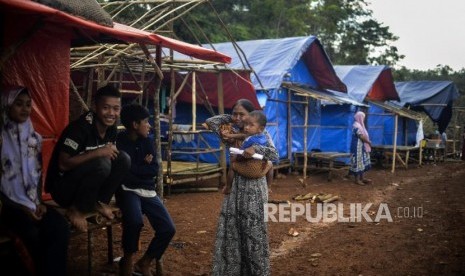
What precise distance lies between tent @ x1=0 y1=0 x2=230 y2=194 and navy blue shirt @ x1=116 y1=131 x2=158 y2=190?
96 cm

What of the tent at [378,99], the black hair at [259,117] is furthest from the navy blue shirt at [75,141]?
the tent at [378,99]

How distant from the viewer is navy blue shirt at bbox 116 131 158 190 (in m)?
3.90

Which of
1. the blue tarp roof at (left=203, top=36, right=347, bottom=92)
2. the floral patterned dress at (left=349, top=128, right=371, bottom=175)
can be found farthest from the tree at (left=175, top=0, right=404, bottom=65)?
the floral patterned dress at (left=349, top=128, right=371, bottom=175)

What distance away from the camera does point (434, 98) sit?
19766 millimetres

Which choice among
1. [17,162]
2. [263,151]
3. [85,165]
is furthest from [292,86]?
[17,162]

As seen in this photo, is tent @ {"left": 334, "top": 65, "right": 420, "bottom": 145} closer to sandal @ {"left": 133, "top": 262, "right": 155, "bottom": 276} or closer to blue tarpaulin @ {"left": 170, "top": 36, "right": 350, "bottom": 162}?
blue tarpaulin @ {"left": 170, "top": 36, "right": 350, "bottom": 162}

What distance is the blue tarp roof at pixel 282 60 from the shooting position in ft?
39.8

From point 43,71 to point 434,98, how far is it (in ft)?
63.6

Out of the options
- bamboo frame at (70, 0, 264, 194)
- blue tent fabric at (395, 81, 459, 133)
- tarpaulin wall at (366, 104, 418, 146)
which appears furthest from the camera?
blue tent fabric at (395, 81, 459, 133)

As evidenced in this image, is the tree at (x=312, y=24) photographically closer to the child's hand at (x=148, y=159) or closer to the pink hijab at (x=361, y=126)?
the pink hijab at (x=361, y=126)

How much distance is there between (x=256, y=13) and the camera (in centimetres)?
2558

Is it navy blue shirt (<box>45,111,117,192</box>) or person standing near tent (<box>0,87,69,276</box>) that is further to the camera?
navy blue shirt (<box>45,111,117,192</box>)

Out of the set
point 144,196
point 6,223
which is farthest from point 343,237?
point 6,223

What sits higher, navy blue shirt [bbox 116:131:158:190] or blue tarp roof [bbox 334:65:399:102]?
blue tarp roof [bbox 334:65:399:102]
